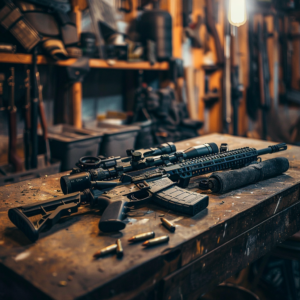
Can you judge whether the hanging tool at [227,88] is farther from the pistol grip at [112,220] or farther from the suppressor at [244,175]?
the pistol grip at [112,220]

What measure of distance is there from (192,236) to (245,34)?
4272 millimetres

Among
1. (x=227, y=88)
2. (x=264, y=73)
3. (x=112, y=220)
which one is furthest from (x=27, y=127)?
(x=264, y=73)

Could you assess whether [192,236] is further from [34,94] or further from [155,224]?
[34,94]

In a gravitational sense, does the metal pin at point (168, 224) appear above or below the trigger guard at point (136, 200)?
below

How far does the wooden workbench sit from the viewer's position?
0.71 metres

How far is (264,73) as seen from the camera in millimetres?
4641

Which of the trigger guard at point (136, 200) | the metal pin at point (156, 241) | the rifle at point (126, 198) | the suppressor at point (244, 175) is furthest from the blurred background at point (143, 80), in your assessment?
the metal pin at point (156, 241)

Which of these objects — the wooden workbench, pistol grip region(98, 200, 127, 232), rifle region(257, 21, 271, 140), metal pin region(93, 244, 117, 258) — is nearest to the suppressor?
the wooden workbench

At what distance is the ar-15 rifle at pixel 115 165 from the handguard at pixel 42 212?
79mm

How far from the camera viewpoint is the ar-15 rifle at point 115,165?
1.10m

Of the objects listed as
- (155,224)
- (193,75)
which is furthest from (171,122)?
(155,224)

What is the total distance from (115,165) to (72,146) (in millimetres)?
1063

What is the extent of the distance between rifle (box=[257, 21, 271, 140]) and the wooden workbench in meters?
3.62

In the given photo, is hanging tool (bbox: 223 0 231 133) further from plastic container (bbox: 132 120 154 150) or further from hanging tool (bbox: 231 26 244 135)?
plastic container (bbox: 132 120 154 150)
